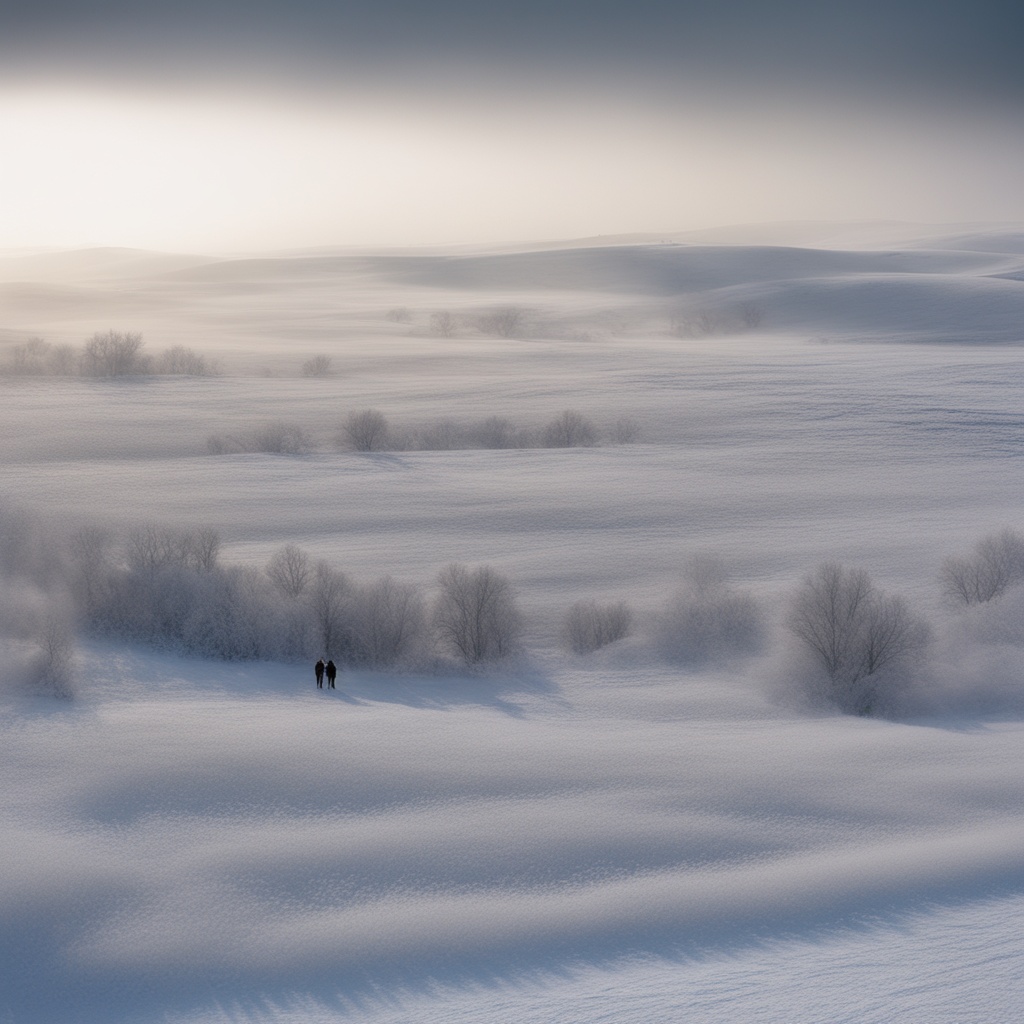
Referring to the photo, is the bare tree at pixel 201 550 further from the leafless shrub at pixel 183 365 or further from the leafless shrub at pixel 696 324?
the leafless shrub at pixel 696 324

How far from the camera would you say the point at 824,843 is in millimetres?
14680

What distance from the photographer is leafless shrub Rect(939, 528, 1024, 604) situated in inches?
953

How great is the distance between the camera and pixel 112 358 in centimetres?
5106

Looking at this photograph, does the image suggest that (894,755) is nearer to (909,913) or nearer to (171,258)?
(909,913)

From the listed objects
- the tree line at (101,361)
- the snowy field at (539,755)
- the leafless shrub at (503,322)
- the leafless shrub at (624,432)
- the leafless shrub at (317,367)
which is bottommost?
the snowy field at (539,755)

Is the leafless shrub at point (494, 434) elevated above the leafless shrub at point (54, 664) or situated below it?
above

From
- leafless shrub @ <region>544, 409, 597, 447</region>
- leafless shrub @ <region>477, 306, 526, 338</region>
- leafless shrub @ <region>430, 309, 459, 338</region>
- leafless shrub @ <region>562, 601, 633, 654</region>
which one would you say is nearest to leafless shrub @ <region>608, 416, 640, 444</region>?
leafless shrub @ <region>544, 409, 597, 447</region>

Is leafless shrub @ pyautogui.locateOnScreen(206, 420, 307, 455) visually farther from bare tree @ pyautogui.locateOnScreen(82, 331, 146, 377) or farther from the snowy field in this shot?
bare tree @ pyautogui.locateOnScreen(82, 331, 146, 377)

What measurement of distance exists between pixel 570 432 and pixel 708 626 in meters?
18.3

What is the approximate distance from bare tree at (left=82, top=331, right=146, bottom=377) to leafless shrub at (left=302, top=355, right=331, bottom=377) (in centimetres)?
746

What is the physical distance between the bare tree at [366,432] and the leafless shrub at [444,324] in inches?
1359

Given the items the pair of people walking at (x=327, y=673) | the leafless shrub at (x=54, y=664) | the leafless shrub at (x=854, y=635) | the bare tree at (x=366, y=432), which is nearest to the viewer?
the leafless shrub at (x=54, y=664)

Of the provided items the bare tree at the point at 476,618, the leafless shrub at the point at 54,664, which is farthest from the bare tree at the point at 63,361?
the leafless shrub at the point at 54,664

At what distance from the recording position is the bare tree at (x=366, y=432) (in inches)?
1545
